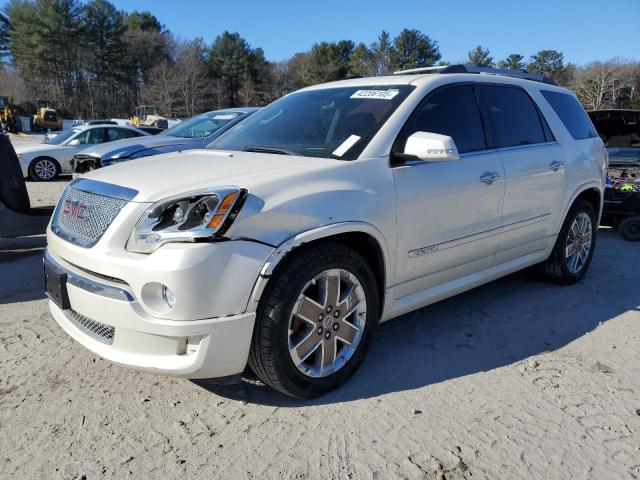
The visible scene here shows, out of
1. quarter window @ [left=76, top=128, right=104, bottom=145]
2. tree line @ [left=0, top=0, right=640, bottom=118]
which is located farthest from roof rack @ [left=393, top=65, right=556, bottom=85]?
tree line @ [left=0, top=0, right=640, bottom=118]

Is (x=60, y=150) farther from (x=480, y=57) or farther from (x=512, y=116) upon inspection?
(x=480, y=57)

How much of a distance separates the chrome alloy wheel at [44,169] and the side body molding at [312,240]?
43.3ft

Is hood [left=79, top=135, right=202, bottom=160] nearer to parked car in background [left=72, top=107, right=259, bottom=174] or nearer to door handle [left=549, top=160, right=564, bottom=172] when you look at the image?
parked car in background [left=72, top=107, right=259, bottom=174]

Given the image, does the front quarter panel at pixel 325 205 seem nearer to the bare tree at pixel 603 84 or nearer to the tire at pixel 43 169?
the tire at pixel 43 169

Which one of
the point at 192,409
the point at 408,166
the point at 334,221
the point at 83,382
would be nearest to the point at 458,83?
the point at 408,166

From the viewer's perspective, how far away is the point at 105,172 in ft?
10.6

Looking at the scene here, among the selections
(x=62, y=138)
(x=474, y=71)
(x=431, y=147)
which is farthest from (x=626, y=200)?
(x=62, y=138)

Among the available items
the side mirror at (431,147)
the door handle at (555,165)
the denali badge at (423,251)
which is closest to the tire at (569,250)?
the door handle at (555,165)

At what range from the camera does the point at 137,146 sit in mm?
7242

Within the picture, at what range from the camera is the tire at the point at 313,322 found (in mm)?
2654

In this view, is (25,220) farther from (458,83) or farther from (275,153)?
(458,83)

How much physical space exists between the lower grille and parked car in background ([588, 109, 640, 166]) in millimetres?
7166

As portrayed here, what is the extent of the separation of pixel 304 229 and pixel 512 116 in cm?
248

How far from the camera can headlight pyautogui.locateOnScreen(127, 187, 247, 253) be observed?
246cm
